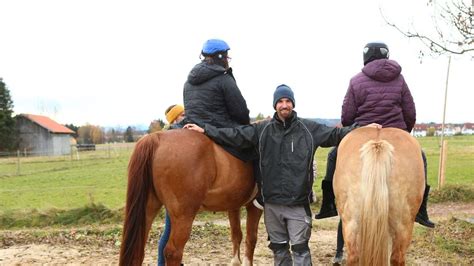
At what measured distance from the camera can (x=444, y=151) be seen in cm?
1260

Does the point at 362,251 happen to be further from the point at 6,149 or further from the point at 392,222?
the point at 6,149

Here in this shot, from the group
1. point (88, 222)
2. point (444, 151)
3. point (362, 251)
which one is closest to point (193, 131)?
point (362, 251)

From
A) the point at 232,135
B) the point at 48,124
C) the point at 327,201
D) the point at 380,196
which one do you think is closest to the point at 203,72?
the point at 232,135

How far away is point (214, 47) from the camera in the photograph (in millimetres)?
4332

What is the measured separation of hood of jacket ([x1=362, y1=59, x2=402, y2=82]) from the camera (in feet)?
12.4

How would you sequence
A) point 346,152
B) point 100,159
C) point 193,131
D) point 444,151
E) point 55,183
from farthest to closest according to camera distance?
1. point 100,159
2. point 55,183
3. point 444,151
4. point 193,131
5. point 346,152

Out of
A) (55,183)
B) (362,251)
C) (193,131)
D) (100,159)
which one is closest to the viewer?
(362,251)

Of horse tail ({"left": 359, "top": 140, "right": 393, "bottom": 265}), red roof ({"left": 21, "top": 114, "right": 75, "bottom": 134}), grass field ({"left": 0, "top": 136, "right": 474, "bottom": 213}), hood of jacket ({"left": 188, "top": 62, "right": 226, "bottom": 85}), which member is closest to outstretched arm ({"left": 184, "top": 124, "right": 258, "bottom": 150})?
hood of jacket ({"left": 188, "top": 62, "right": 226, "bottom": 85})

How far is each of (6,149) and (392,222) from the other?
162ft

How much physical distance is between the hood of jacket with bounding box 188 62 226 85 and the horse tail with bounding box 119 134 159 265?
75 centimetres

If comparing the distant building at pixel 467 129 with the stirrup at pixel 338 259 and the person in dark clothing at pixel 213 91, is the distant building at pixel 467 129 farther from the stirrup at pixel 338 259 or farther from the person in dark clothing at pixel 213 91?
the person in dark clothing at pixel 213 91

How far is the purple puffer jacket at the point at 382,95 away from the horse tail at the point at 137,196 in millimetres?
1958

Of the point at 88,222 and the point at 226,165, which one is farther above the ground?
the point at 226,165

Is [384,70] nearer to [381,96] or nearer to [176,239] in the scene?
[381,96]
